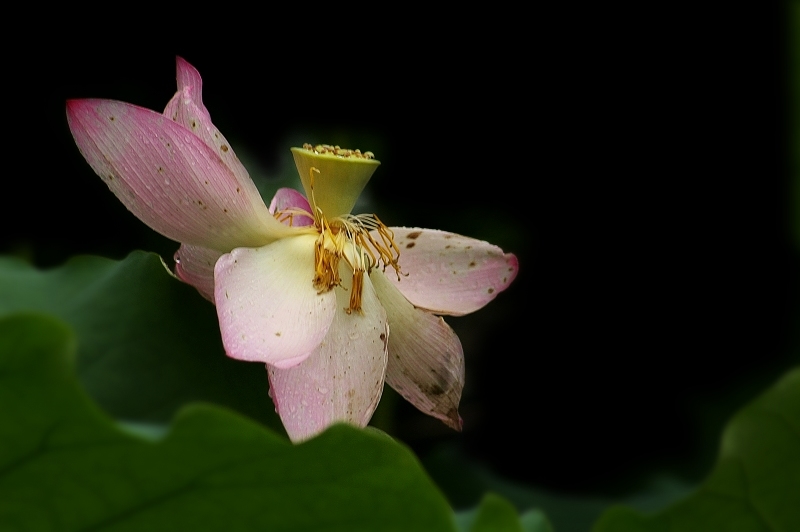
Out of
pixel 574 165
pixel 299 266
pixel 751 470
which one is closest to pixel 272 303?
pixel 299 266

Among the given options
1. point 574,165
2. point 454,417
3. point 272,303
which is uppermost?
point 272,303

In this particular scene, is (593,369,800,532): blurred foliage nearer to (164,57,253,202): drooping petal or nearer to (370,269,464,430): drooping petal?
(370,269,464,430): drooping petal

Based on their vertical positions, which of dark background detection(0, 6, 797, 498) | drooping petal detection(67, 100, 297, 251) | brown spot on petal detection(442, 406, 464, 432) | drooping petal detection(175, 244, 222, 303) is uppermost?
drooping petal detection(67, 100, 297, 251)

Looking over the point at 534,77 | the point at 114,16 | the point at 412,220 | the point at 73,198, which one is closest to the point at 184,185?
the point at 412,220

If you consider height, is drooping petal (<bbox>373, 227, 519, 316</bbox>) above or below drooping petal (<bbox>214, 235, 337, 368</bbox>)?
below

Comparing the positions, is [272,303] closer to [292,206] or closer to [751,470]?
[292,206]

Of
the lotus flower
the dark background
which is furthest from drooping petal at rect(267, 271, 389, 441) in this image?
the dark background
